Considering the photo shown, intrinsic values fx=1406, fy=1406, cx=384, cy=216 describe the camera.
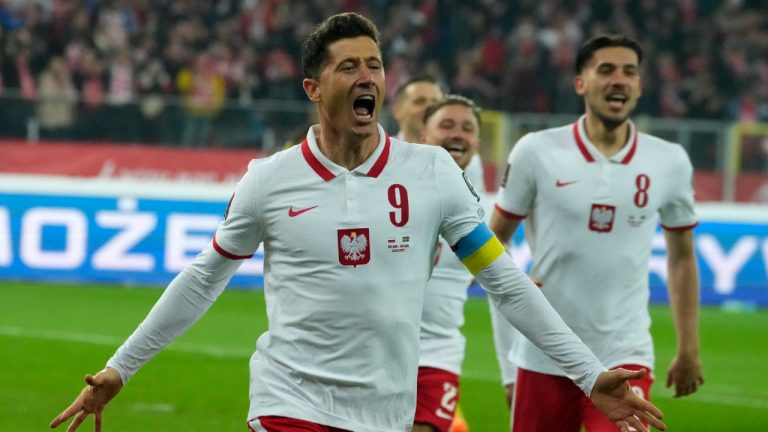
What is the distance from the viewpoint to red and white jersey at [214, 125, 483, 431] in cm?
462

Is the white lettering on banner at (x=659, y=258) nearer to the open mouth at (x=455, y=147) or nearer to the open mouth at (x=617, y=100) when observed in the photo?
the open mouth at (x=455, y=147)

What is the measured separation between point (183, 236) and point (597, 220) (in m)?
11.1

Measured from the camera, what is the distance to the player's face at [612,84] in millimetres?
6535

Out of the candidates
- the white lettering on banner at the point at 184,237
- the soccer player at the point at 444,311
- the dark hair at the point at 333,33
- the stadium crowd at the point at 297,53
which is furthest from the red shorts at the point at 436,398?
the stadium crowd at the point at 297,53

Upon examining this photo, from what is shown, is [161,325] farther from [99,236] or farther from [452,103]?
[99,236]

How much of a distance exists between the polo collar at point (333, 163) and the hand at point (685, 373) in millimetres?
2282

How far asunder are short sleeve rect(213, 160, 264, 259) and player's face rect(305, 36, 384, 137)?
34 centimetres

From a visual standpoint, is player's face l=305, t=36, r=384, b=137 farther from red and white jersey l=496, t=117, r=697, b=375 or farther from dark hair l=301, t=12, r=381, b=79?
red and white jersey l=496, t=117, r=697, b=375

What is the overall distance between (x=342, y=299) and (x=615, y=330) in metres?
2.00

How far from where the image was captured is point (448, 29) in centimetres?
2514

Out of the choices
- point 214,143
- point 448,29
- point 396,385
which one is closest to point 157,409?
point 396,385

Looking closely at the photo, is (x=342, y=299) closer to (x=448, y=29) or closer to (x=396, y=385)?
(x=396, y=385)

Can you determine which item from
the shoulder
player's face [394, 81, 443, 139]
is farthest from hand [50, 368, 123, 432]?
player's face [394, 81, 443, 139]

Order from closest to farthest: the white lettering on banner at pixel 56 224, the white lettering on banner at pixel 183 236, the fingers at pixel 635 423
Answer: the fingers at pixel 635 423 < the white lettering on banner at pixel 183 236 < the white lettering on banner at pixel 56 224
